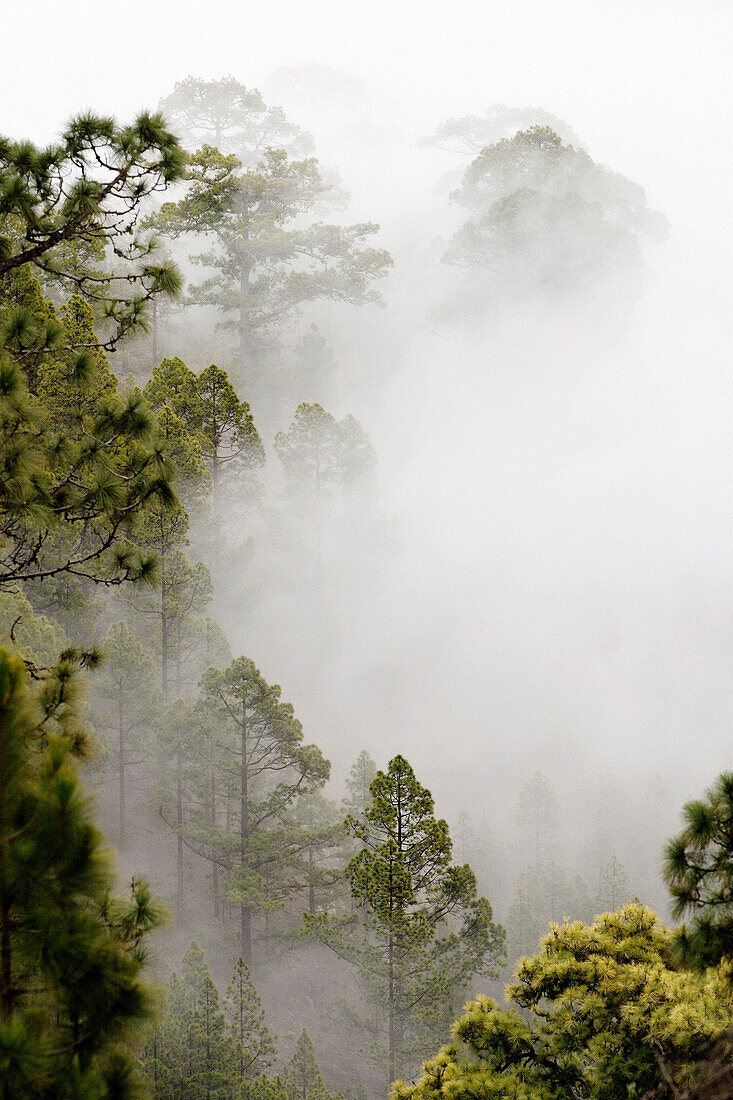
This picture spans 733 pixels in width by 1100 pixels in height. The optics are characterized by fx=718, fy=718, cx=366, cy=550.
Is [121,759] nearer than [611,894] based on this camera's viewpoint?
Yes

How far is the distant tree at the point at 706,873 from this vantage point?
4438mm

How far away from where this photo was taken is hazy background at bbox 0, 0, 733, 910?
97.7 feet

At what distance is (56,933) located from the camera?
112 inches

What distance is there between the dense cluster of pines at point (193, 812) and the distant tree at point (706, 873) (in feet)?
0.06

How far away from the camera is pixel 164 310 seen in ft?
108

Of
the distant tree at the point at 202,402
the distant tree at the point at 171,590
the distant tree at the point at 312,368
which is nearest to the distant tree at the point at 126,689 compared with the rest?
the distant tree at the point at 171,590

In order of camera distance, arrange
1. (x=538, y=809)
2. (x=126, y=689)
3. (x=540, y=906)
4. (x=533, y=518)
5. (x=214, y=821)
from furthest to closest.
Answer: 1. (x=533, y=518)
2. (x=538, y=809)
3. (x=540, y=906)
4. (x=214, y=821)
5. (x=126, y=689)

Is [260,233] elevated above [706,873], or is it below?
above

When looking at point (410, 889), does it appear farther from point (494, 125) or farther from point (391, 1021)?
point (494, 125)

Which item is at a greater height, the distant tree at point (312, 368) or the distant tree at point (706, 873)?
the distant tree at point (312, 368)

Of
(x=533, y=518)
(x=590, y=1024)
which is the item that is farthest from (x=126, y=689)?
(x=533, y=518)

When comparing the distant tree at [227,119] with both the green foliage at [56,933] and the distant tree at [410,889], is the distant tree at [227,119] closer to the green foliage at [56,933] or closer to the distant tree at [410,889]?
the distant tree at [410,889]

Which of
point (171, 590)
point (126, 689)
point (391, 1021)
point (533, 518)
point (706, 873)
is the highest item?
point (533, 518)

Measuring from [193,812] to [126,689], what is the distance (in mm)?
3152
